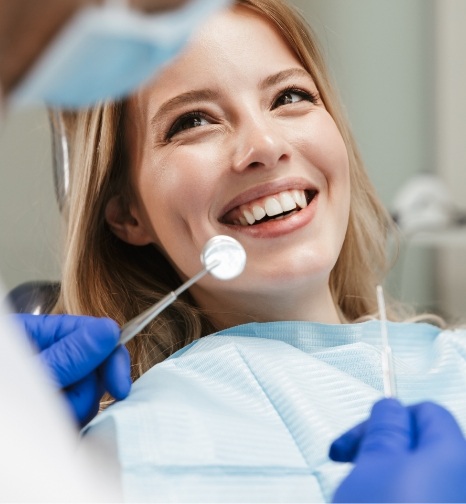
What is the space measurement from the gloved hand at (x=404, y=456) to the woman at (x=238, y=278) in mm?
138

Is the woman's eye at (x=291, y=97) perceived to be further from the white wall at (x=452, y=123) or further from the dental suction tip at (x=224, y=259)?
the white wall at (x=452, y=123)

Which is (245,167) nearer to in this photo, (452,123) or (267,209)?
(267,209)

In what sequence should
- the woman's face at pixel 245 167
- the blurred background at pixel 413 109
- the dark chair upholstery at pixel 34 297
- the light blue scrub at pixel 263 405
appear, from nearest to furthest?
the light blue scrub at pixel 263 405
the woman's face at pixel 245 167
the dark chair upholstery at pixel 34 297
the blurred background at pixel 413 109

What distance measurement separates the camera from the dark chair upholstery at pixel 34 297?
139 cm

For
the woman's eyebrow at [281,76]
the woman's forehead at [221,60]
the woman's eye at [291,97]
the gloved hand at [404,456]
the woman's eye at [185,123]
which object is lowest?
the gloved hand at [404,456]

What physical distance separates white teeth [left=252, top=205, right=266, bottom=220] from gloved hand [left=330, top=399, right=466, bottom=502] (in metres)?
0.40

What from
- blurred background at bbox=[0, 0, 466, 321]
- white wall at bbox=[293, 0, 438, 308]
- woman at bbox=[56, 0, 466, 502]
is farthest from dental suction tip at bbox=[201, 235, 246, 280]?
white wall at bbox=[293, 0, 438, 308]

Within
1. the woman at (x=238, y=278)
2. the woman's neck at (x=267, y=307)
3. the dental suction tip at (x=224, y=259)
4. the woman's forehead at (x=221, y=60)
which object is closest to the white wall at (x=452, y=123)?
the woman at (x=238, y=278)

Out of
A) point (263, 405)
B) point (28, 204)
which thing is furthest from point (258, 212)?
point (28, 204)

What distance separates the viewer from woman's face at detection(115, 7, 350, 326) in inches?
41.5

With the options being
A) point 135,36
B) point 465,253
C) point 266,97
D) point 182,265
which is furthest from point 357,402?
point 465,253

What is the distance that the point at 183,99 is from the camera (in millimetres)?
1099

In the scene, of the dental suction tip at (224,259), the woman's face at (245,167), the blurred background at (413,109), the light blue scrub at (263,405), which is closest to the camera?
the light blue scrub at (263,405)

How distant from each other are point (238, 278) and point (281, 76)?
32 centimetres
